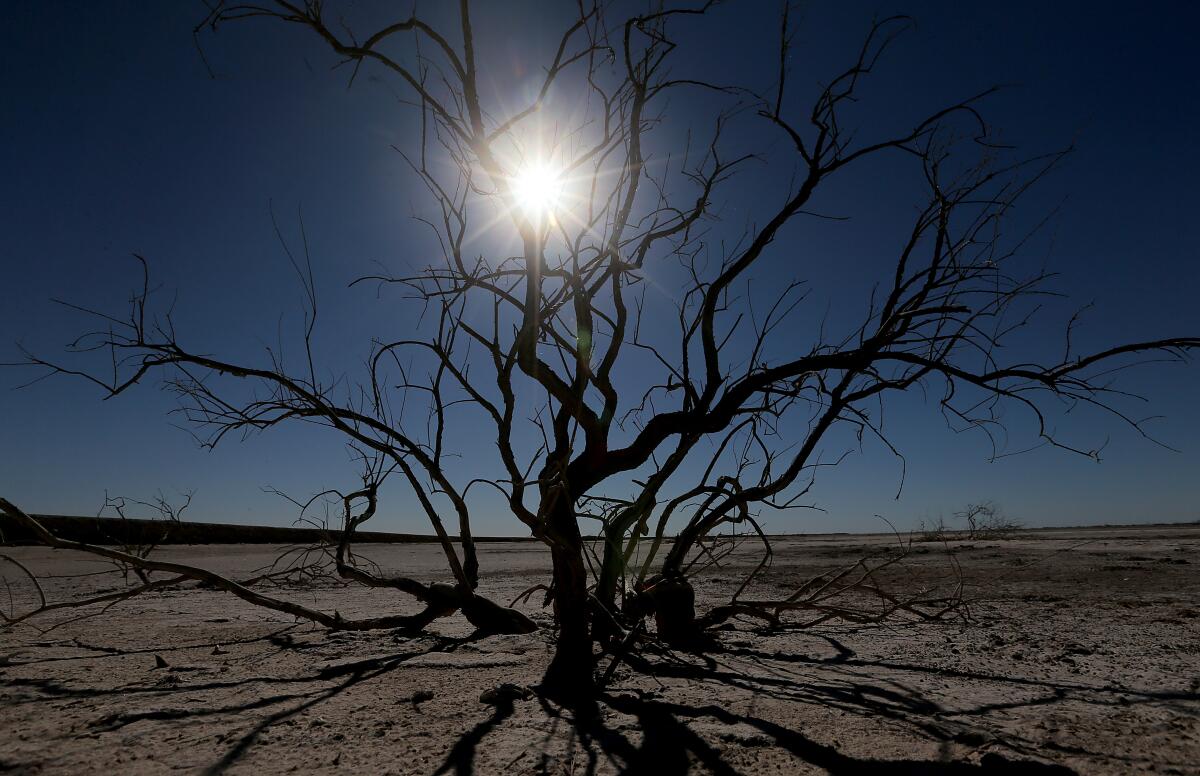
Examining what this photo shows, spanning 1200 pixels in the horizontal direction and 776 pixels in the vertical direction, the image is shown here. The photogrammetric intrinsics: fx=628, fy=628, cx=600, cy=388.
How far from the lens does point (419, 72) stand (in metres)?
2.87

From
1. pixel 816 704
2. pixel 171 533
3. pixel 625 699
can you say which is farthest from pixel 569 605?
pixel 171 533

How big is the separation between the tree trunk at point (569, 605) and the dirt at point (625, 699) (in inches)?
6.1

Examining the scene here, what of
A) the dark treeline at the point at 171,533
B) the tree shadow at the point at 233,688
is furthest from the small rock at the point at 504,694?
the dark treeline at the point at 171,533

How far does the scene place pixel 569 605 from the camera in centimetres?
322

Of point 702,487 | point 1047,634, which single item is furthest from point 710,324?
point 1047,634

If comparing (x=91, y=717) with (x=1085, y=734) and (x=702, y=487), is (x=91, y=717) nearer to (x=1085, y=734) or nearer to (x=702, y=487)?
(x=702, y=487)

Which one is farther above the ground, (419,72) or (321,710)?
(419,72)

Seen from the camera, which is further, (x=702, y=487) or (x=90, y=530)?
(x=90, y=530)

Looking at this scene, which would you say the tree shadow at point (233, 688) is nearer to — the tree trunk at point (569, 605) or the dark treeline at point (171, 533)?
the tree trunk at point (569, 605)

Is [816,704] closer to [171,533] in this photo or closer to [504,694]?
[504,694]

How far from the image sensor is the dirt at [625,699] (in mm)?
2121

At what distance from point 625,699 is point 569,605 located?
54cm

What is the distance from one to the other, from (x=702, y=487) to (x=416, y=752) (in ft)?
8.18

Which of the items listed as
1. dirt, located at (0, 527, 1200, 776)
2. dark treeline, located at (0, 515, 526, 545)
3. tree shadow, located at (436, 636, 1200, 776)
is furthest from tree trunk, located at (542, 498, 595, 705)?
dark treeline, located at (0, 515, 526, 545)
